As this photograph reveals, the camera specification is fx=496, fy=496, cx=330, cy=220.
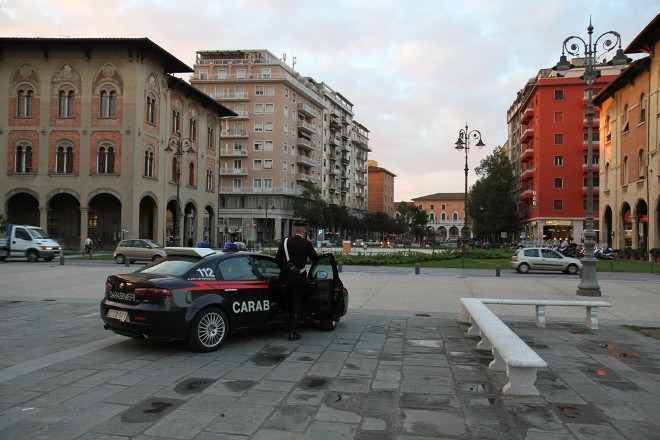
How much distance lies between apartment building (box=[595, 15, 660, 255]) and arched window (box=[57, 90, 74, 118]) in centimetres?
4354

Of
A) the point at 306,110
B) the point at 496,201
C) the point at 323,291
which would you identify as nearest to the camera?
the point at 323,291

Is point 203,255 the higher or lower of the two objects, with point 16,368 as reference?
higher

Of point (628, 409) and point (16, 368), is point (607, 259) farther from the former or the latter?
point (16, 368)

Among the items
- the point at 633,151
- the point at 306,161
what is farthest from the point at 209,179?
the point at 633,151

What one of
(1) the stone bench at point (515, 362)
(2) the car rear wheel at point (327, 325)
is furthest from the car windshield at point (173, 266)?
(1) the stone bench at point (515, 362)

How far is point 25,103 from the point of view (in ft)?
129

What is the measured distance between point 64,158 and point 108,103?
5626 mm

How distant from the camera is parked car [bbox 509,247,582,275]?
25828 millimetres

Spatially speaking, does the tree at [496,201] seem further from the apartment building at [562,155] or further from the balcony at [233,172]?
the balcony at [233,172]

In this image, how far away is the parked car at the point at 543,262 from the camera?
25828 millimetres

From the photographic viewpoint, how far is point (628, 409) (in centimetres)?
459

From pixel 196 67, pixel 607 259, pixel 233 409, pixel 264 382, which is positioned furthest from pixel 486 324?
pixel 196 67

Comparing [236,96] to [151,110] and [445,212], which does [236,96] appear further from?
[445,212]

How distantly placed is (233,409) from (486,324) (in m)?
3.67
